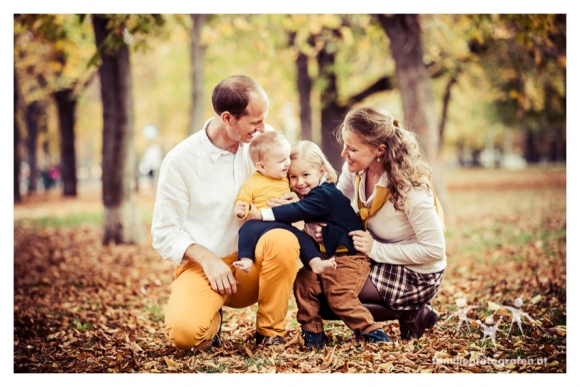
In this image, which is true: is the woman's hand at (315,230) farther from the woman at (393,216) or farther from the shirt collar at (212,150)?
the shirt collar at (212,150)

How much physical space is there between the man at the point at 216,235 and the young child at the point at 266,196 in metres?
0.06

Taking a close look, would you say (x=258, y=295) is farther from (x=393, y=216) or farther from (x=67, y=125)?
(x=67, y=125)

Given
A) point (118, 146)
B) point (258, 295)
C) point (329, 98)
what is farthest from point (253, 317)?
point (329, 98)

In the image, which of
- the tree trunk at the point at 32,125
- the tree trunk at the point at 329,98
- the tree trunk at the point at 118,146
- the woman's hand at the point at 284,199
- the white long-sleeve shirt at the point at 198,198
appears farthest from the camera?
the tree trunk at the point at 32,125

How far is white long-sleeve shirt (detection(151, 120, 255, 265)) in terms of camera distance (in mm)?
3482

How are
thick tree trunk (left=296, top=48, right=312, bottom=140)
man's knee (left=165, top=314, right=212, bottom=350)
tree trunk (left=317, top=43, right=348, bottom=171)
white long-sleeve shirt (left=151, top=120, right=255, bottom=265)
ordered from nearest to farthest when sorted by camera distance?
man's knee (left=165, top=314, right=212, bottom=350) < white long-sleeve shirt (left=151, top=120, right=255, bottom=265) < tree trunk (left=317, top=43, right=348, bottom=171) < thick tree trunk (left=296, top=48, right=312, bottom=140)

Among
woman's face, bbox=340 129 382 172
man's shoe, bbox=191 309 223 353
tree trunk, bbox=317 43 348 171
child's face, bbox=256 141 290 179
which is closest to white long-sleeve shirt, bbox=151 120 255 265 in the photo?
child's face, bbox=256 141 290 179

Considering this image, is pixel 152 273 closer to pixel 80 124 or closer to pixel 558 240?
pixel 558 240

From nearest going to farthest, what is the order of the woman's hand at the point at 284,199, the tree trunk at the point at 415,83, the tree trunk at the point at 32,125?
the woman's hand at the point at 284,199 < the tree trunk at the point at 415,83 < the tree trunk at the point at 32,125

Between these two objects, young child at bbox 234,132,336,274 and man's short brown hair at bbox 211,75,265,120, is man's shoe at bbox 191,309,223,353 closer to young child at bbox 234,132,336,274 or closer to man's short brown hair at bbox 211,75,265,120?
young child at bbox 234,132,336,274

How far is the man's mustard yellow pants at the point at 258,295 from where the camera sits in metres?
3.28

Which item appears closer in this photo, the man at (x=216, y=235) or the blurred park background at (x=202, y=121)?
the man at (x=216, y=235)

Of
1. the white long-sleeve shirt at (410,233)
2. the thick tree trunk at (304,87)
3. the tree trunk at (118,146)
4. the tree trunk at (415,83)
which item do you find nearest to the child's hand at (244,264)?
the white long-sleeve shirt at (410,233)
